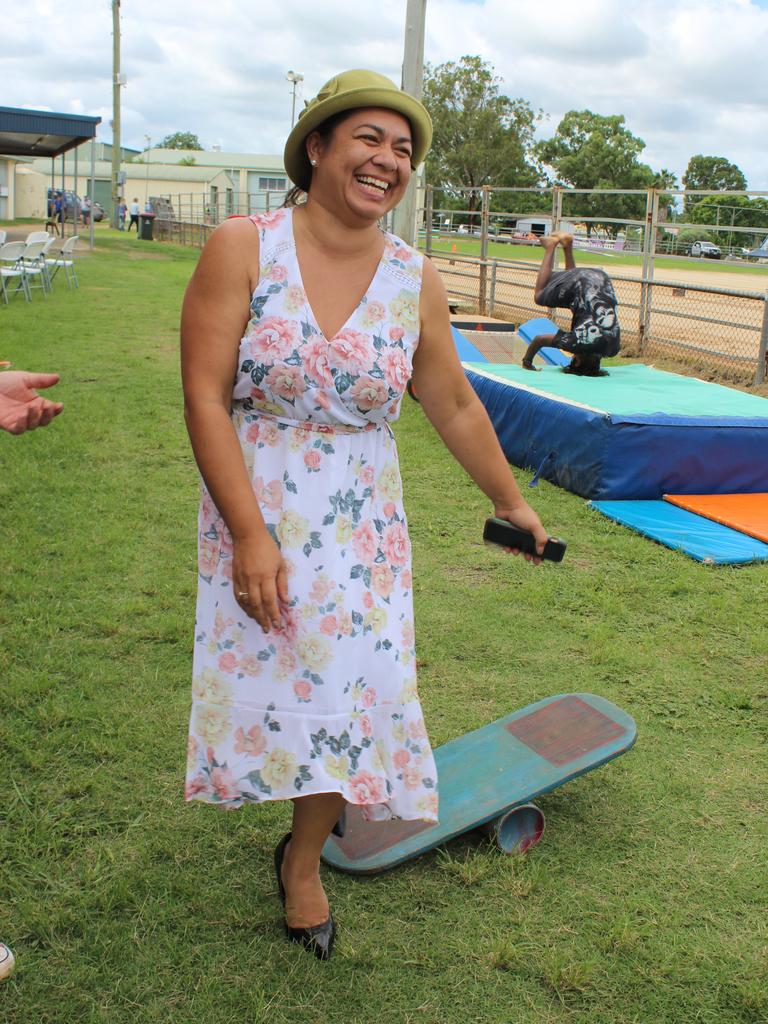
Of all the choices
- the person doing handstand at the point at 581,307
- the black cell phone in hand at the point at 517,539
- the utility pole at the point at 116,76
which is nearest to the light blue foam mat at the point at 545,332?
the person doing handstand at the point at 581,307

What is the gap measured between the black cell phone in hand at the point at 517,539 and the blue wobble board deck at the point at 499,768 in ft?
2.33

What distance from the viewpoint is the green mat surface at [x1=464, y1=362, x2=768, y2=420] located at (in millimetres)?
6527

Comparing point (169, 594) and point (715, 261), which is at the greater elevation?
point (715, 261)

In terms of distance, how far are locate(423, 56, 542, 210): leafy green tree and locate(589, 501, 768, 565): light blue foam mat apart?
60.3m

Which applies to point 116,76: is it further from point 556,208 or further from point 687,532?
point 687,532

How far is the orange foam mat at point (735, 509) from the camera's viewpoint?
5491 millimetres

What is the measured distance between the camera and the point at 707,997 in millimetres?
2217

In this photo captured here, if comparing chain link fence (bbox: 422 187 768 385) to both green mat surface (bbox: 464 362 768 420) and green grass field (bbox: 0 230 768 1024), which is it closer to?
green mat surface (bbox: 464 362 768 420)

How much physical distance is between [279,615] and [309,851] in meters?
0.61

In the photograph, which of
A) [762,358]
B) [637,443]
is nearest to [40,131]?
[762,358]

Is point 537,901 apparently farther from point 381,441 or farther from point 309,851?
point 381,441

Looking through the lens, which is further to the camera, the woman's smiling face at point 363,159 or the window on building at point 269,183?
the window on building at point 269,183

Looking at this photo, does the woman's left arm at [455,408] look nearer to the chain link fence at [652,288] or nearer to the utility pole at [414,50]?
the chain link fence at [652,288]

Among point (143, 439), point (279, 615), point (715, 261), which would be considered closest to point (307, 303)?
point (279, 615)
